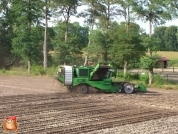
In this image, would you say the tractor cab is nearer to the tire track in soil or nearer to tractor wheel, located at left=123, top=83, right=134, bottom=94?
tractor wheel, located at left=123, top=83, right=134, bottom=94

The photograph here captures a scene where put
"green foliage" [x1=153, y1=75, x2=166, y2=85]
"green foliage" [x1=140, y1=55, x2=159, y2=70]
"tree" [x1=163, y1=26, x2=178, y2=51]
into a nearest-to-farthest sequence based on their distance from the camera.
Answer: "green foliage" [x1=140, y1=55, x2=159, y2=70]
"green foliage" [x1=153, y1=75, x2=166, y2=85]
"tree" [x1=163, y1=26, x2=178, y2=51]

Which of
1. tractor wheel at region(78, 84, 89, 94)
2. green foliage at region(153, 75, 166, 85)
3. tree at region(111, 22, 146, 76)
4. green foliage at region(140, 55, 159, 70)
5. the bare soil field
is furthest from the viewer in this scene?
tree at region(111, 22, 146, 76)

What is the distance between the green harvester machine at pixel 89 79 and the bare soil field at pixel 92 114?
3.11 feet

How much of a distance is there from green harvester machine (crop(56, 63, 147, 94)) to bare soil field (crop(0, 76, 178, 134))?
3.11 feet

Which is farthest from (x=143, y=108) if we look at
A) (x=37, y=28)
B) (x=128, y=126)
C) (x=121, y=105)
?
(x=37, y=28)

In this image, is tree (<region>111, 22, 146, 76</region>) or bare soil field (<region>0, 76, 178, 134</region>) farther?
tree (<region>111, 22, 146, 76</region>)

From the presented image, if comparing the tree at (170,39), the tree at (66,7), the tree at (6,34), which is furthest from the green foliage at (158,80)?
the tree at (170,39)

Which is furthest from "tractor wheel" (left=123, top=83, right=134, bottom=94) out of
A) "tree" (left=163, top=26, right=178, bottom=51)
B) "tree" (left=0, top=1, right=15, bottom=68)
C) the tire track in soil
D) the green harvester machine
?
"tree" (left=163, top=26, right=178, bottom=51)

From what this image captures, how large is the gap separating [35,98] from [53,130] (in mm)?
7521

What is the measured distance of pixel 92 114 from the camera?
13.1 m

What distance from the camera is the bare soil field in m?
10.4

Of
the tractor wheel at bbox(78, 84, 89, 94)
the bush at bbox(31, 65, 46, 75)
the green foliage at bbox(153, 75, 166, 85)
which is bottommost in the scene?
the tractor wheel at bbox(78, 84, 89, 94)

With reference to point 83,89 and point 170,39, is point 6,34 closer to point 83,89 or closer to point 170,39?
point 83,89

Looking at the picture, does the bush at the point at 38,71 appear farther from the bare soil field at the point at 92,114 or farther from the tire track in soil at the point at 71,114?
the tire track in soil at the point at 71,114
